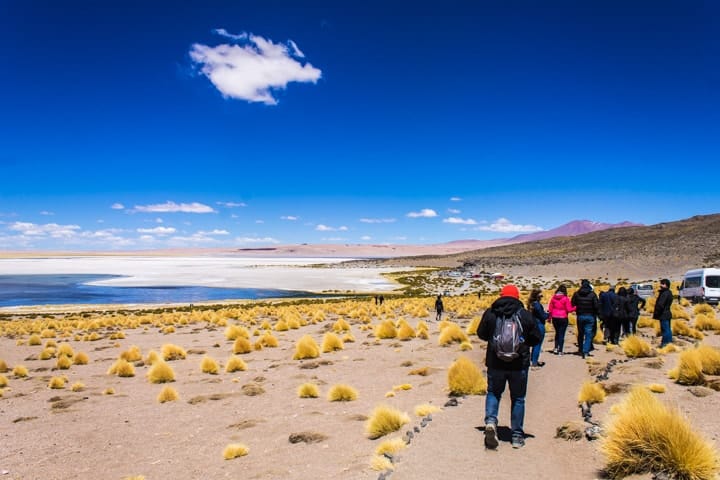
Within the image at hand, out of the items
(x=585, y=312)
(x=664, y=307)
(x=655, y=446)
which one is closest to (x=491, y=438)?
(x=655, y=446)

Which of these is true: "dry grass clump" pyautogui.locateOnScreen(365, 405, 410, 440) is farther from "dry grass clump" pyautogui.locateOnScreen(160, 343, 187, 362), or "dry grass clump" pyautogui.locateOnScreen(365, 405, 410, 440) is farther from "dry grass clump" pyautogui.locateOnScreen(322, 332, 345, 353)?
"dry grass clump" pyautogui.locateOnScreen(160, 343, 187, 362)

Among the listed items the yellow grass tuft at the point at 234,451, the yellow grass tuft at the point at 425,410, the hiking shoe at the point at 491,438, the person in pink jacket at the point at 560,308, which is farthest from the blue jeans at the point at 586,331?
the yellow grass tuft at the point at 234,451

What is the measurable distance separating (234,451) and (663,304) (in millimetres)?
9378

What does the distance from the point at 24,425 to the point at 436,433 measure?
7.38m

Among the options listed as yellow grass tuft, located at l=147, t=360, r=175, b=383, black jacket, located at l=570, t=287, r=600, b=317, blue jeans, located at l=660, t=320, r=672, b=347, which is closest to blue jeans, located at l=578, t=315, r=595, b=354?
black jacket, located at l=570, t=287, r=600, b=317

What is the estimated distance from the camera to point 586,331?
37.5 feet

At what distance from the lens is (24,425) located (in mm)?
9078

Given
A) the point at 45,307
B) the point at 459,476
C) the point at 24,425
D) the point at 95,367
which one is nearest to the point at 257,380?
the point at 24,425

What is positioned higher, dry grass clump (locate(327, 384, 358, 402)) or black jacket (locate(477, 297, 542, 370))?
black jacket (locate(477, 297, 542, 370))

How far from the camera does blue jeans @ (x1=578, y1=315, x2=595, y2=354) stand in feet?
36.9

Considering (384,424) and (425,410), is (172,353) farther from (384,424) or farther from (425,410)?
(384,424)

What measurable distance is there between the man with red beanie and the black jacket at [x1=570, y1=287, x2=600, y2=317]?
234 inches

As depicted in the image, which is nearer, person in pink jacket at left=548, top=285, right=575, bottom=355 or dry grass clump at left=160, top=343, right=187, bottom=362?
person in pink jacket at left=548, top=285, right=575, bottom=355

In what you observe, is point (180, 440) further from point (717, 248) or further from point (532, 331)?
Answer: point (717, 248)
